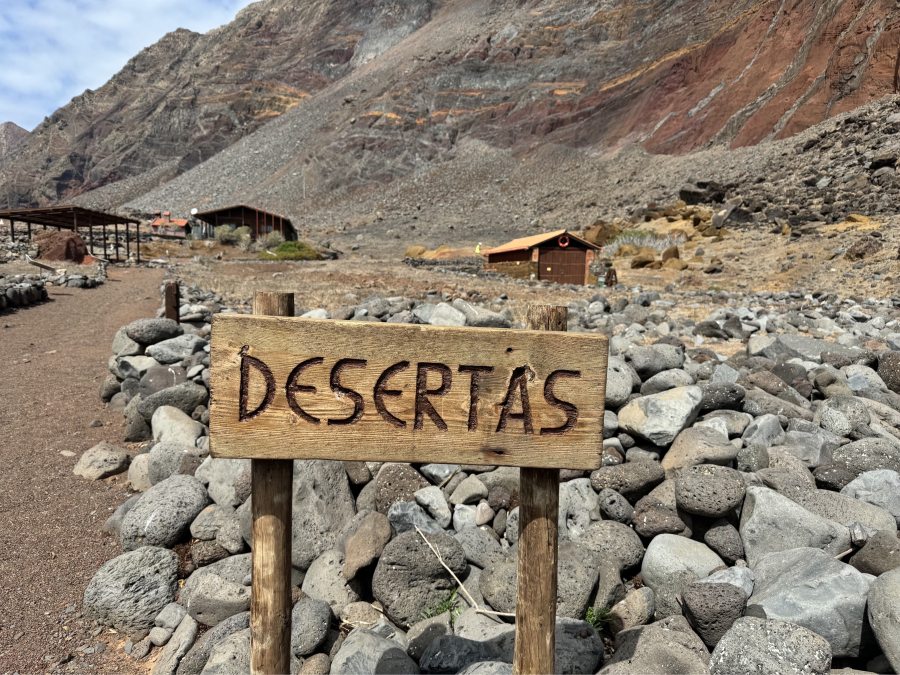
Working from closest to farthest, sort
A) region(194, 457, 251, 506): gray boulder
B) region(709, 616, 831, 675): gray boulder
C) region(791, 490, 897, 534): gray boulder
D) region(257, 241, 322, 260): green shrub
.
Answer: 1. region(709, 616, 831, 675): gray boulder
2. region(791, 490, 897, 534): gray boulder
3. region(194, 457, 251, 506): gray boulder
4. region(257, 241, 322, 260): green shrub

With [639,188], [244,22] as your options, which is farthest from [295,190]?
[244,22]

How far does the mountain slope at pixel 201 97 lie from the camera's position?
99.9 meters

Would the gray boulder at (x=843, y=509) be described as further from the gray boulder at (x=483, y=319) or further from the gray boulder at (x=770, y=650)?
the gray boulder at (x=483, y=319)

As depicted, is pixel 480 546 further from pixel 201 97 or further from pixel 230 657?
pixel 201 97

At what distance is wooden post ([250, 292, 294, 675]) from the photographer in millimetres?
2047

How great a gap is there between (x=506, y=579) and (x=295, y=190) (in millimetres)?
65088

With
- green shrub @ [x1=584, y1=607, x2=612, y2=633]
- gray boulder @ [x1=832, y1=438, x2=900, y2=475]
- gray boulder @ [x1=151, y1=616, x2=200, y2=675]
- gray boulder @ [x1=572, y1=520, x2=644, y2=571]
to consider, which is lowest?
gray boulder @ [x1=151, y1=616, x2=200, y2=675]

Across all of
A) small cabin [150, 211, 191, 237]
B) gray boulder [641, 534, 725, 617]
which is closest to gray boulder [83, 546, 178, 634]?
gray boulder [641, 534, 725, 617]

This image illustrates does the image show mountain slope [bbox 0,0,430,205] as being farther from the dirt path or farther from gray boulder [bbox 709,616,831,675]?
gray boulder [bbox 709,616,831,675]

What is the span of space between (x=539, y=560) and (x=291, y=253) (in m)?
29.6

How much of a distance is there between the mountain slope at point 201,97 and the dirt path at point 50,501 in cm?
9742

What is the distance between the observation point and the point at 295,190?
61906mm

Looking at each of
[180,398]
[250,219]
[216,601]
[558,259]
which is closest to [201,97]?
[250,219]

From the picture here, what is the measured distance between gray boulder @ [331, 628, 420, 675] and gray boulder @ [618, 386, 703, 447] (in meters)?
2.58
